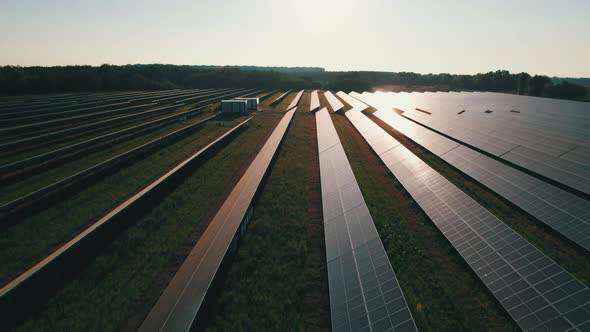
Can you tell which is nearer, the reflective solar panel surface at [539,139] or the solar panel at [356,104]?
the reflective solar panel surface at [539,139]

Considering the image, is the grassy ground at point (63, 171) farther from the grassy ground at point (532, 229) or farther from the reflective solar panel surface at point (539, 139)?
the reflective solar panel surface at point (539, 139)

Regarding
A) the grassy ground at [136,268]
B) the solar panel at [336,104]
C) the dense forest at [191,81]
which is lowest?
the grassy ground at [136,268]

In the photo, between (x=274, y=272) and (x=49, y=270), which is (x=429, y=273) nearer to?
(x=274, y=272)

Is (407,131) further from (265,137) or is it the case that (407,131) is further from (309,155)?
(265,137)

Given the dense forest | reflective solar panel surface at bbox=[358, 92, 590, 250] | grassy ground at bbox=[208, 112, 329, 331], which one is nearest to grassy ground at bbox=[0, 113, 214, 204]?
grassy ground at bbox=[208, 112, 329, 331]

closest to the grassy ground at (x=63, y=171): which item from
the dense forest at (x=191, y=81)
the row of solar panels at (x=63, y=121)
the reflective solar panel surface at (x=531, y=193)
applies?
the row of solar panels at (x=63, y=121)

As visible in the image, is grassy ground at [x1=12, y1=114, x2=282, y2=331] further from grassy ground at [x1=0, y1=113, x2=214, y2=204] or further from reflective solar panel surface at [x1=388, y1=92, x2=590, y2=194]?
reflective solar panel surface at [x1=388, y1=92, x2=590, y2=194]
